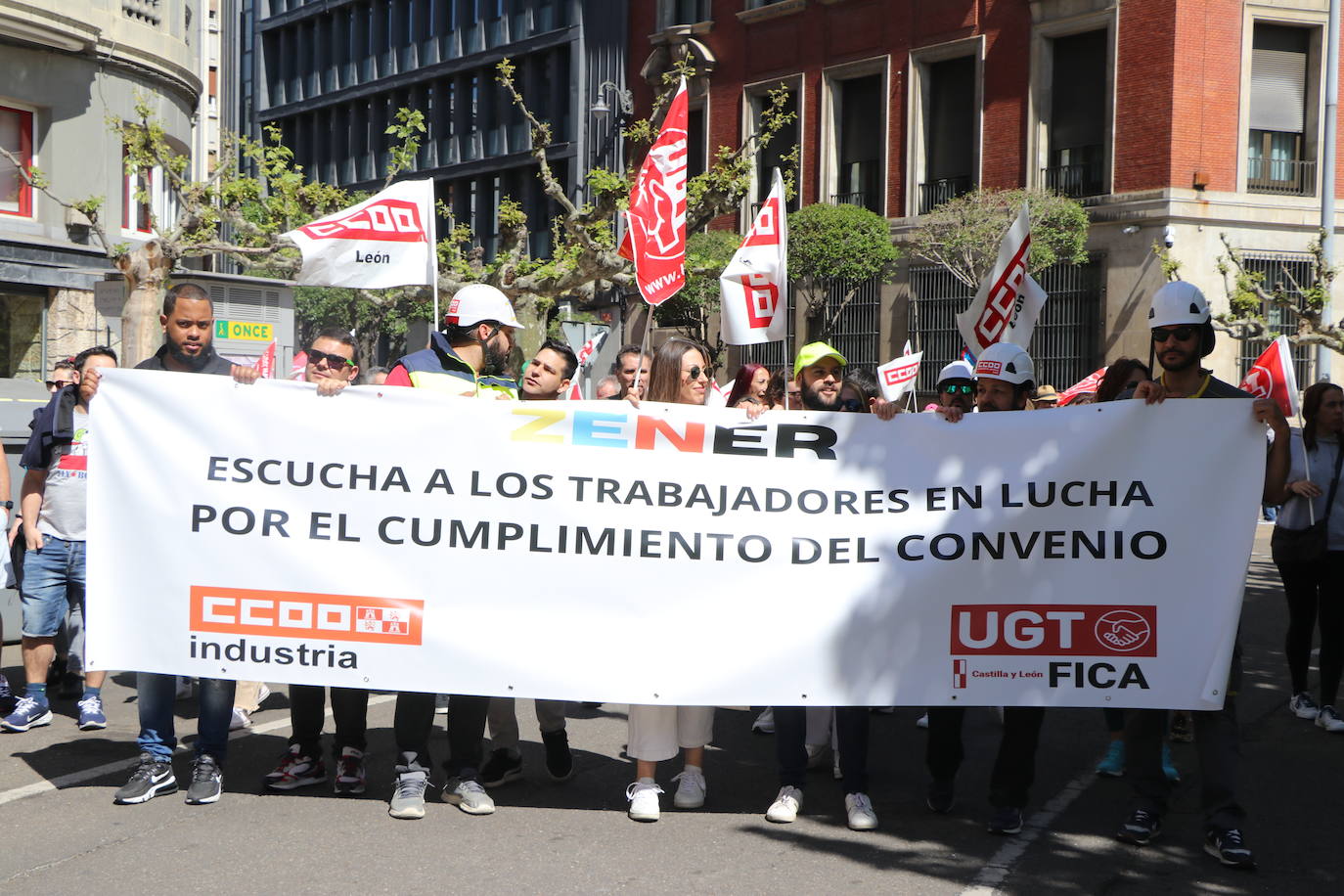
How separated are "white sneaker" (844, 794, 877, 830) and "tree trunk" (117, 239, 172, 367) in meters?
14.4

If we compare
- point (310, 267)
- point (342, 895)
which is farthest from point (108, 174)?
point (342, 895)

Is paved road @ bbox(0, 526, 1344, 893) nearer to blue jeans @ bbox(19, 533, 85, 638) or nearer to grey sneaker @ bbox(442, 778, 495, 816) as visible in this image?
grey sneaker @ bbox(442, 778, 495, 816)

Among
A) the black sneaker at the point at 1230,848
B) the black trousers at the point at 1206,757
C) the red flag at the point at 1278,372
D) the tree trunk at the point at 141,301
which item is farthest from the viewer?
the tree trunk at the point at 141,301

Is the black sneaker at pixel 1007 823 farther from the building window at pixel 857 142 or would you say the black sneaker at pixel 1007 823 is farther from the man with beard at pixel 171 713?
the building window at pixel 857 142

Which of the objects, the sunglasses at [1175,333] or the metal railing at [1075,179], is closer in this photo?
the sunglasses at [1175,333]

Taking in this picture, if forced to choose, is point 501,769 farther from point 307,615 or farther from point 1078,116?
point 1078,116

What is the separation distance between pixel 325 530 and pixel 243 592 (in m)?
0.41

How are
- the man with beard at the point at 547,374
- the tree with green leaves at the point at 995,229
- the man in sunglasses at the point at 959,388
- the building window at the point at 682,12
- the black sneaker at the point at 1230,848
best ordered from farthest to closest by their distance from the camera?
the building window at the point at 682,12
the tree with green leaves at the point at 995,229
the man in sunglasses at the point at 959,388
the man with beard at the point at 547,374
the black sneaker at the point at 1230,848

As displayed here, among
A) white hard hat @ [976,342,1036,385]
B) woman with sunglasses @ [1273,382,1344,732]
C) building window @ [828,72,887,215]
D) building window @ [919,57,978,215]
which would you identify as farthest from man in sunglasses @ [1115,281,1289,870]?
building window @ [828,72,887,215]

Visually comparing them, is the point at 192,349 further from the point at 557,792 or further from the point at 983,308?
the point at 983,308

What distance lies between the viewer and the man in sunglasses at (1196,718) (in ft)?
17.8

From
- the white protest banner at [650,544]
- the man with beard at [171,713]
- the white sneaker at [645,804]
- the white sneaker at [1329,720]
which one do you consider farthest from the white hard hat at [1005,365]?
the white sneaker at [1329,720]

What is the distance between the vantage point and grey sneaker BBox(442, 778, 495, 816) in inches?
232

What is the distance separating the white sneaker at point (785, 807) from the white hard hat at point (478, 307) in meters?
2.24
